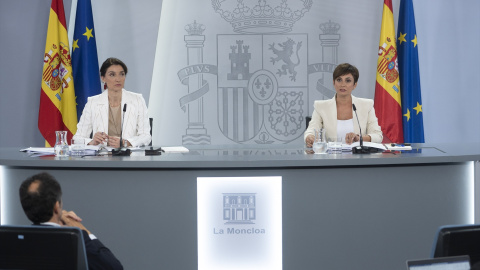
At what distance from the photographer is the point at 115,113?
4.69 meters

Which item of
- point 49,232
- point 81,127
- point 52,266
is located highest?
point 81,127

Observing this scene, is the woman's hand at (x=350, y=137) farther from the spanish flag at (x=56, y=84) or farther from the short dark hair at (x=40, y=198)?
the spanish flag at (x=56, y=84)

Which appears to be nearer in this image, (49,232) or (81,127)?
(49,232)

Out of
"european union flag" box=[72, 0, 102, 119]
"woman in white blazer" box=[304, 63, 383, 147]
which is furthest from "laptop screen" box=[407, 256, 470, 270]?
"european union flag" box=[72, 0, 102, 119]

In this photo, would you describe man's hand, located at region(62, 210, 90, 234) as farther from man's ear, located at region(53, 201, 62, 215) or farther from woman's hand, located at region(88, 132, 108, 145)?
woman's hand, located at region(88, 132, 108, 145)

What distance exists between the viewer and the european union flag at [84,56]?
6.01 m

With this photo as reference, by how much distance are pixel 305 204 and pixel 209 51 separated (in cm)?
322

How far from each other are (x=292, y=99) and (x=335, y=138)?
74.4 inches

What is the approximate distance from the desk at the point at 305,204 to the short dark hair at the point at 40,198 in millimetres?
1227

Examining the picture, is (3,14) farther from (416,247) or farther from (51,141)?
(416,247)

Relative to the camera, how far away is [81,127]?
4.66 metres

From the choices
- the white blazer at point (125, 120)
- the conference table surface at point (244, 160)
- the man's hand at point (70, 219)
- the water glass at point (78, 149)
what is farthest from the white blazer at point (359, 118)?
the man's hand at point (70, 219)

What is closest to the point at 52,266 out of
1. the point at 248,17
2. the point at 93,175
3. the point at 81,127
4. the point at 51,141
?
the point at 93,175

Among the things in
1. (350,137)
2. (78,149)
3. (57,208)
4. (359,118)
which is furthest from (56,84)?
(57,208)
